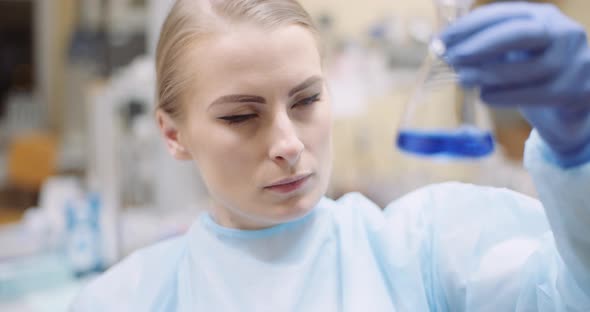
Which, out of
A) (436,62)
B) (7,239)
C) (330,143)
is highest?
(436,62)

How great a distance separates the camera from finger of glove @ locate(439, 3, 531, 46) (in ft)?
1.21

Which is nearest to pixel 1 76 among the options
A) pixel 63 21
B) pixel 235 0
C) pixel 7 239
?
pixel 63 21

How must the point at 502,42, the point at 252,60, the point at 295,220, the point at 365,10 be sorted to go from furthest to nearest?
the point at 365,10, the point at 295,220, the point at 252,60, the point at 502,42

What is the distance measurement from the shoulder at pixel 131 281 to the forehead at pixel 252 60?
0.26 meters

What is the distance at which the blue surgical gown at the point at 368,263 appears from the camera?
0.55 meters

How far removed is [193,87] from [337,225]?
0.25m

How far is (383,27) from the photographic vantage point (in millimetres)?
2254

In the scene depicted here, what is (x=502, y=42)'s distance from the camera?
1.16ft

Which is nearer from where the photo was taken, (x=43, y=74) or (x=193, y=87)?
(x=193, y=87)

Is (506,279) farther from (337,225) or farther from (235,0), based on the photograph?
(235,0)

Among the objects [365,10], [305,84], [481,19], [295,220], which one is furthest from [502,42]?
[365,10]

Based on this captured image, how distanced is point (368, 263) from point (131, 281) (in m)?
0.32

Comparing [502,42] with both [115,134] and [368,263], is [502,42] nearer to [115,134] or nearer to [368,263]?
Result: [368,263]

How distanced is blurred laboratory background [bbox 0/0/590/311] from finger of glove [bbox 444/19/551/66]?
41 cm
